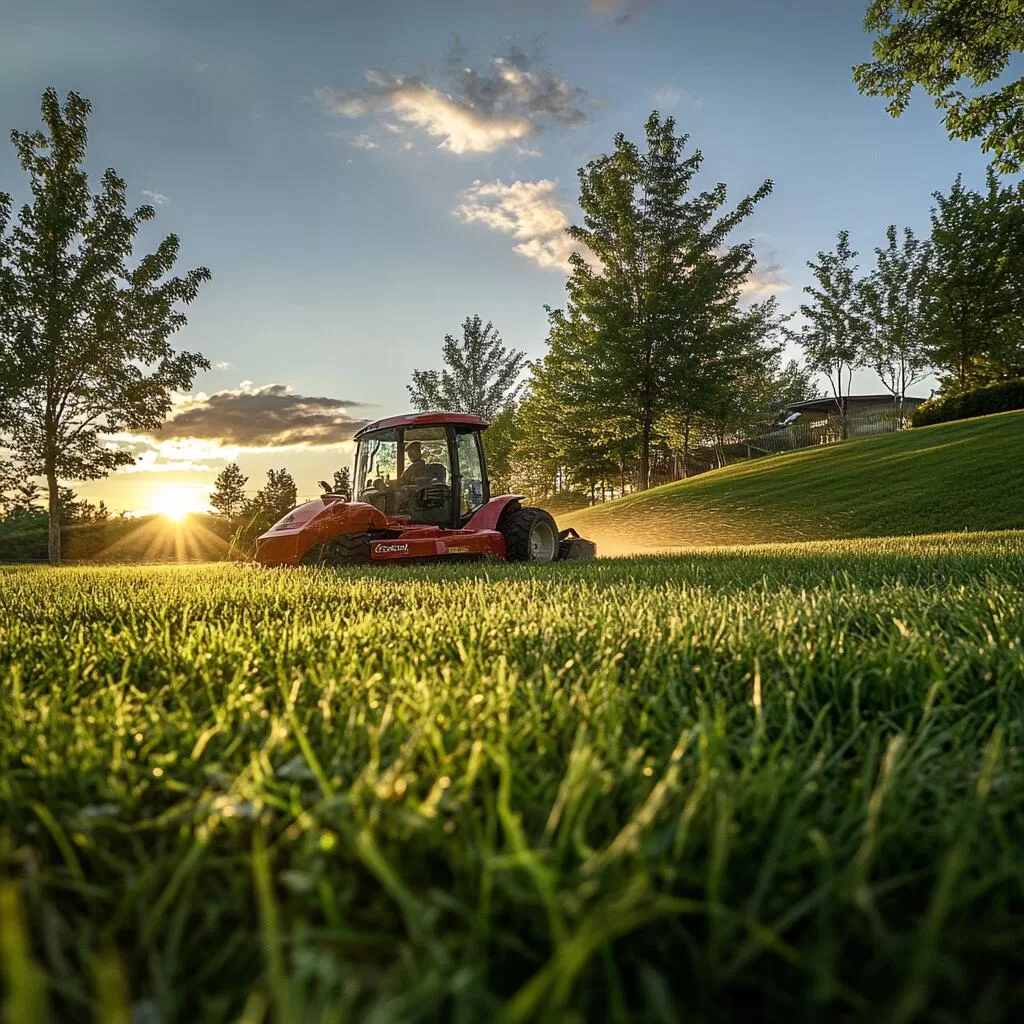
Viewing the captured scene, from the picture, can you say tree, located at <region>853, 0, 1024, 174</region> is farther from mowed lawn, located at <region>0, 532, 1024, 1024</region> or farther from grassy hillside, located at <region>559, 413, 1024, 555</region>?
mowed lawn, located at <region>0, 532, 1024, 1024</region>

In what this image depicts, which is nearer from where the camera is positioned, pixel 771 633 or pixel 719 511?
pixel 771 633

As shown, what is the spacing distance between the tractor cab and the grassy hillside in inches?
225

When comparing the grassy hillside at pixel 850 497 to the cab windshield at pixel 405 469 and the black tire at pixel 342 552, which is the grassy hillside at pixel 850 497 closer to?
the cab windshield at pixel 405 469

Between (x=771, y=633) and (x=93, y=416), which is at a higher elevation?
(x=93, y=416)

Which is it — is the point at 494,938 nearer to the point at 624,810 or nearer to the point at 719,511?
the point at 624,810

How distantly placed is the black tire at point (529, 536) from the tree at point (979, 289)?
90.7 feet

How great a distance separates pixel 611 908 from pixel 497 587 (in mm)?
3458

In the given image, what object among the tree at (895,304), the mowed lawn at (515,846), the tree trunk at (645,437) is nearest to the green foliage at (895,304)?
the tree at (895,304)

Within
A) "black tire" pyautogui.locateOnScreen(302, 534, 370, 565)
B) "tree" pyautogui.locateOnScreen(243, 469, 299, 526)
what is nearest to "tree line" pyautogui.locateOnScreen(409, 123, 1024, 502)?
"tree" pyautogui.locateOnScreen(243, 469, 299, 526)

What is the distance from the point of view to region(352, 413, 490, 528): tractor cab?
8.73 metres

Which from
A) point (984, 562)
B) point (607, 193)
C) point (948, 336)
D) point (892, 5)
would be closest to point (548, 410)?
point (607, 193)

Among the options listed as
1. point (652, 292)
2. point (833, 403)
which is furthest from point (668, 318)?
point (833, 403)

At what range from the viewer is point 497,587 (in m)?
4.05

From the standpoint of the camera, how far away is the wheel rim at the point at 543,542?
351 inches
